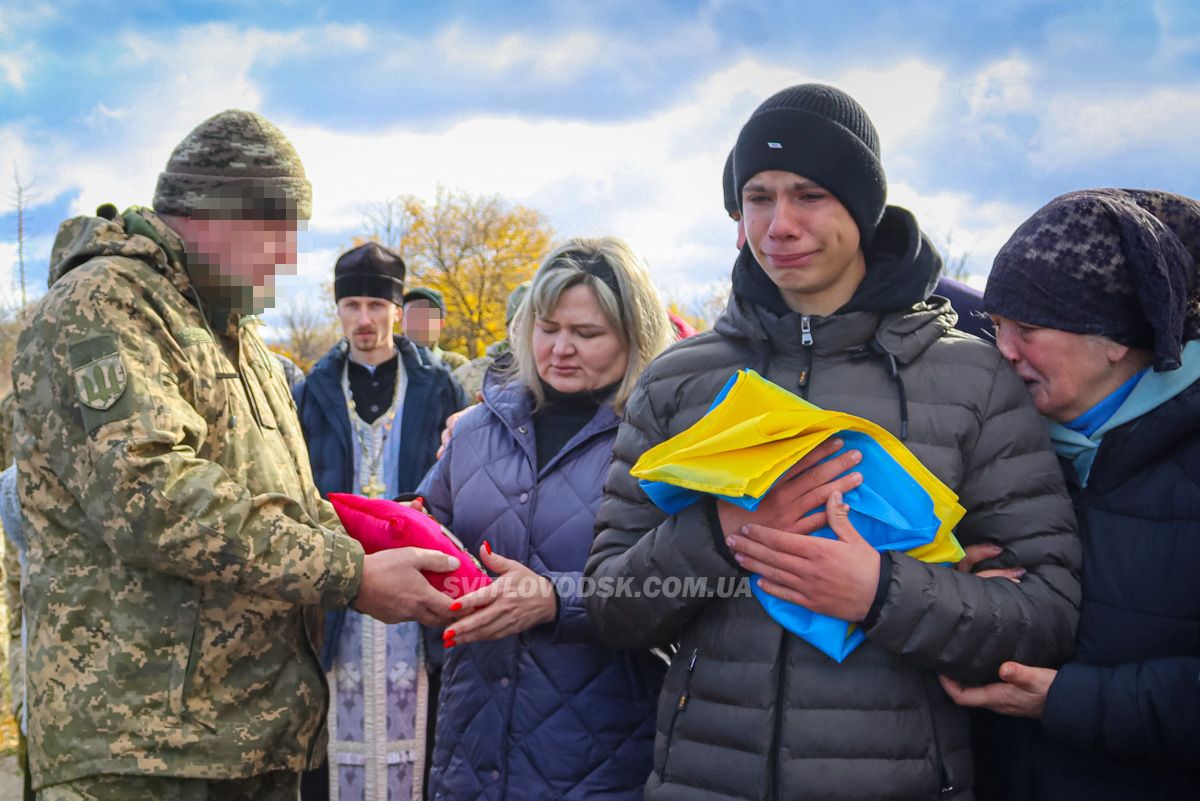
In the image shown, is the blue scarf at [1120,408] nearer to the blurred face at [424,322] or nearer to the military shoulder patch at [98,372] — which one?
the military shoulder patch at [98,372]

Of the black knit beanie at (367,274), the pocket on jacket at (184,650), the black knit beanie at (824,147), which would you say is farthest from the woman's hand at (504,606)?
the black knit beanie at (367,274)

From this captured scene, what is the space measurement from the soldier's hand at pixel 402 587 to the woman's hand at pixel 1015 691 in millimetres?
1308

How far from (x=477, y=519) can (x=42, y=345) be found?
1.23 m

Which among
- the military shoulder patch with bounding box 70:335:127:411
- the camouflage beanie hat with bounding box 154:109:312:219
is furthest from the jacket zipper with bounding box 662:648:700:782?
the camouflage beanie hat with bounding box 154:109:312:219

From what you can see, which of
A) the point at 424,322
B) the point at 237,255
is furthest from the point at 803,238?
the point at 424,322

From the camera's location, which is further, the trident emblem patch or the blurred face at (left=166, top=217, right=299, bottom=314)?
the blurred face at (left=166, top=217, right=299, bottom=314)

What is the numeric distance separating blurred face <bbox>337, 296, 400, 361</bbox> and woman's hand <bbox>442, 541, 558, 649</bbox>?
102 inches

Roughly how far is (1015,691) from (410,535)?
61.2 inches

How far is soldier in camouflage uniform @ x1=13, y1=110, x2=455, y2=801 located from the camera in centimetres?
229

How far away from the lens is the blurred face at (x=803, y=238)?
2.22m

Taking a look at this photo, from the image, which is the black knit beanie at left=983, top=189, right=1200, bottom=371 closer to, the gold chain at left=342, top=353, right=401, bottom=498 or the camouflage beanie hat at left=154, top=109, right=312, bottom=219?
the camouflage beanie hat at left=154, top=109, right=312, bottom=219

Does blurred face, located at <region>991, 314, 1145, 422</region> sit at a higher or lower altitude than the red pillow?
higher

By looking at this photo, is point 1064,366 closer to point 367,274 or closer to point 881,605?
point 881,605

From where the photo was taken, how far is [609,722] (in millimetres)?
2738
